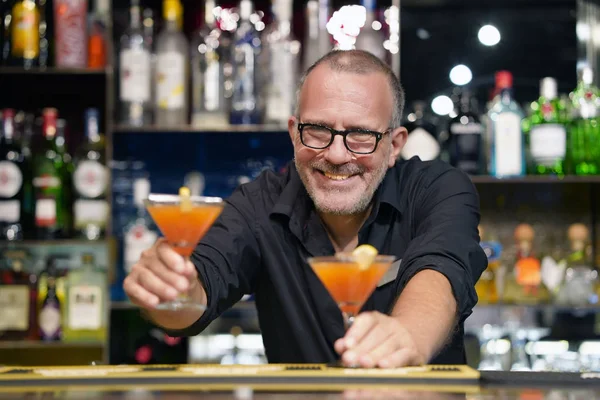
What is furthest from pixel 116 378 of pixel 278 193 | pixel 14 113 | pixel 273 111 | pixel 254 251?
pixel 14 113

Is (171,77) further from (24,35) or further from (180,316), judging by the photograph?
(180,316)

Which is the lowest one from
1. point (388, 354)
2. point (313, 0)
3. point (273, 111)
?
point (388, 354)

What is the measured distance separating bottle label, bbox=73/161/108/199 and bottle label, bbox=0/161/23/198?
21cm

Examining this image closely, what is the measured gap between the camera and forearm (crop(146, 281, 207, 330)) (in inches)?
63.3

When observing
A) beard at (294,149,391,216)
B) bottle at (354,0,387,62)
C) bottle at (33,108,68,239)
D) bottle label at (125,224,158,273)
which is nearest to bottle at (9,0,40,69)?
bottle at (33,108,68,239)

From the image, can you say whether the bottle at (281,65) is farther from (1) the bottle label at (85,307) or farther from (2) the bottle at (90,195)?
(1) the bottle label at (85,307)

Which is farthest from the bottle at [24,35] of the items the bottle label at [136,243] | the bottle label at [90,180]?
the bottle label at [136,243]

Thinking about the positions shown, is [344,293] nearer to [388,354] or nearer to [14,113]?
[388,354]

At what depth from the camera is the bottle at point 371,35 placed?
125 inches

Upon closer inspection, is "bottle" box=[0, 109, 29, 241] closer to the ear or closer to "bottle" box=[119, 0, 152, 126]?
"bottle" box=[119, 0, 152, 126]

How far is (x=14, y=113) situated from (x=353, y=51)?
68.6 inches

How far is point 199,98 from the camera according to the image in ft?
10.4

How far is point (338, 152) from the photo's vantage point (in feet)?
6.22

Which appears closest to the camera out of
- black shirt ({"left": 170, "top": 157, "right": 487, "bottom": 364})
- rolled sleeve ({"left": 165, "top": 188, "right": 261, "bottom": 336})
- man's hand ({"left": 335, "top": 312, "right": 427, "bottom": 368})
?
→ man's hand ({"left": 335, "top": 312, "right": 427, "bottom": 368})
